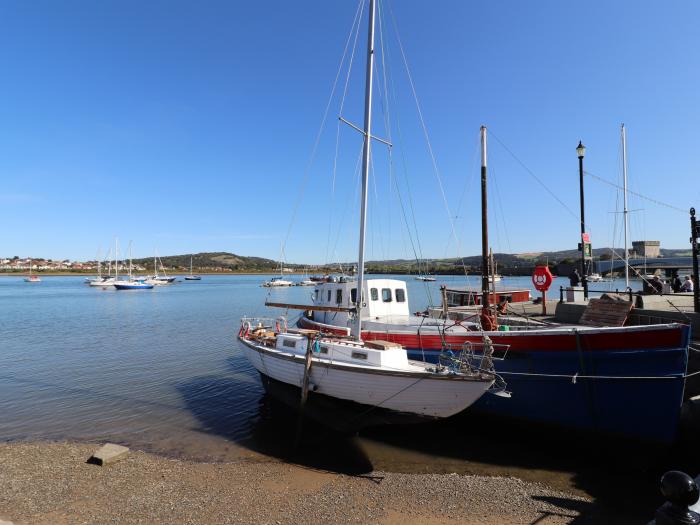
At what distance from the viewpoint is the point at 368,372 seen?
35.3ft

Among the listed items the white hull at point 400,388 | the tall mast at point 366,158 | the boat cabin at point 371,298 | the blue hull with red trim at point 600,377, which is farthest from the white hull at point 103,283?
the blue hull with red trim at point 600,377

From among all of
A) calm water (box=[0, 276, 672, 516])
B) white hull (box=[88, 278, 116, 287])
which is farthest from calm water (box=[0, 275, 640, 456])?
white hull (box=[88, 278, 116, 287])

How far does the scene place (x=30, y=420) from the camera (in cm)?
1433

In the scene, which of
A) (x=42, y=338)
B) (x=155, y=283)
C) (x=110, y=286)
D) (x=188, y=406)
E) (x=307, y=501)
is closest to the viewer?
(x=307, y=501)

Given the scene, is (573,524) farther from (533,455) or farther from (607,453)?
(607,453)

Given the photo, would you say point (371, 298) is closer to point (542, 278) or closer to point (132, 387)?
point (542, 278)

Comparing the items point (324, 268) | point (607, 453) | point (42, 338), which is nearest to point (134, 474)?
point (607, 453)

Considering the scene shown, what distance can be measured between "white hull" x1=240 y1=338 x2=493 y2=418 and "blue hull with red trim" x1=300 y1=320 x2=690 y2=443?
7.75 feet

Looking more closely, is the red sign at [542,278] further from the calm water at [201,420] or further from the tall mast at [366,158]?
the tall mast at [366,158]

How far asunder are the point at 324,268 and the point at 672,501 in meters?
20.2

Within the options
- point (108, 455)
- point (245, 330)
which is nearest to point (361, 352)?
point (108, 455)

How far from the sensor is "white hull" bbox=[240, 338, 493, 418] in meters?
10.1

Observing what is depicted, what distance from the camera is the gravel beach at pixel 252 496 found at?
813 cm

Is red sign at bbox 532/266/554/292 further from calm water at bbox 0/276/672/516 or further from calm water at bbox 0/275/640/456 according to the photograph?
calm water at bbox 0/276/672/516
